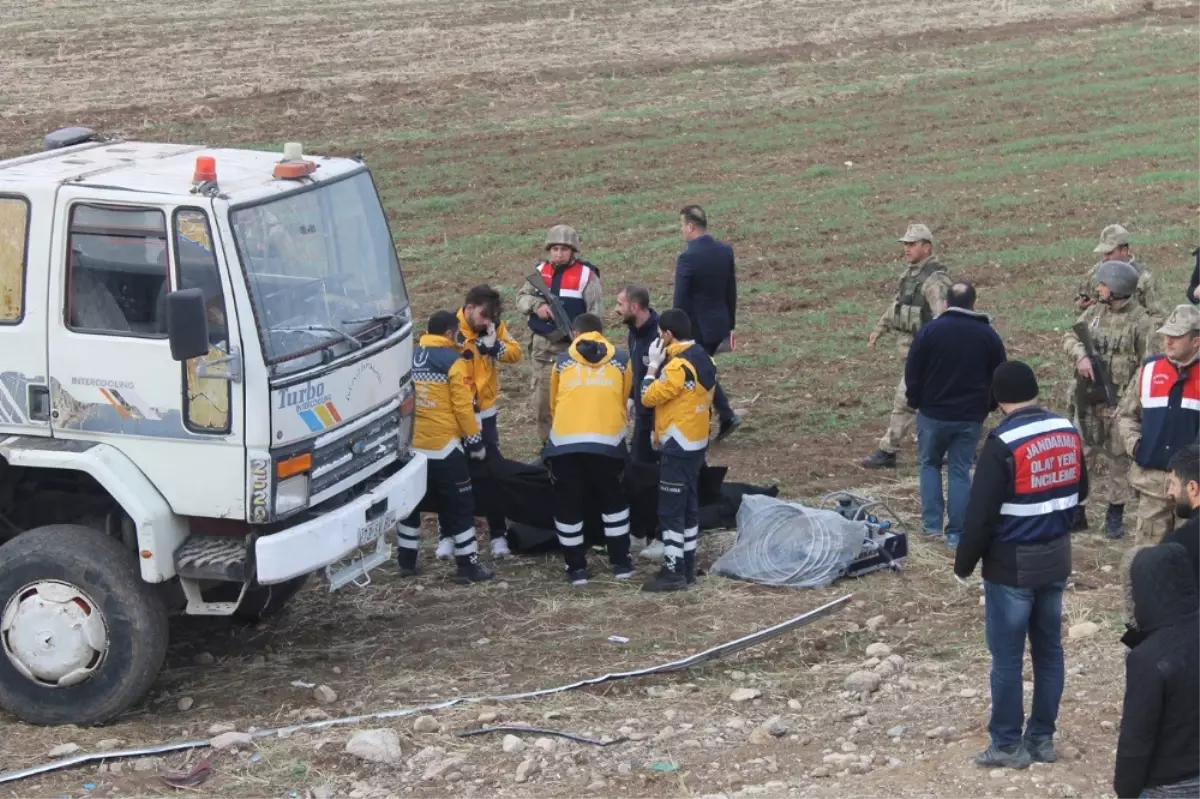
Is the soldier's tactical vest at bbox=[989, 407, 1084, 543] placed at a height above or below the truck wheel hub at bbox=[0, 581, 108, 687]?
above

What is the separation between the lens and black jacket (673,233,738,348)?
1253cm

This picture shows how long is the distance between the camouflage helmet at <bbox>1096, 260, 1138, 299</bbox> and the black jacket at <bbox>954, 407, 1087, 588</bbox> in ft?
13.5

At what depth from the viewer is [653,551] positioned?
1074cm

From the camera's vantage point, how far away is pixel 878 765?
7.28m

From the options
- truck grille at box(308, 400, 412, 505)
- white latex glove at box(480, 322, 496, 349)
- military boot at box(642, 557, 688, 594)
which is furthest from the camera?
white latex glove at box(480, 322, 496, 349)

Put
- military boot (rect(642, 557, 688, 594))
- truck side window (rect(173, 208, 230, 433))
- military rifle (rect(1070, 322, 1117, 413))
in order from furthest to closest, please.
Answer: military rifle (rect(1070, 322, 1117, 413)), military boot (rect(642, 557, 688, 594)), truck side window (rect(173, 208, 230, 433))

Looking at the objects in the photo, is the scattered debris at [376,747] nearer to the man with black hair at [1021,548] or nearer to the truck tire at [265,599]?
the truck tire at [265,599]

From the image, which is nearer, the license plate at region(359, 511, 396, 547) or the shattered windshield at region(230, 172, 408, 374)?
the shattered windshield at region(230, 172, 408, 374)

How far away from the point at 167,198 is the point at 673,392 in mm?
3330

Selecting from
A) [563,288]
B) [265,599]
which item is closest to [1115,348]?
[563,288]

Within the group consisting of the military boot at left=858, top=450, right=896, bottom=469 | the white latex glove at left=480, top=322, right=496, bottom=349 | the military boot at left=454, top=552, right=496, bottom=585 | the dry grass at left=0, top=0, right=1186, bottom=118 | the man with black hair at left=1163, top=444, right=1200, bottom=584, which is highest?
the dry grass at left=0, top=0, right=1186, bottom=118

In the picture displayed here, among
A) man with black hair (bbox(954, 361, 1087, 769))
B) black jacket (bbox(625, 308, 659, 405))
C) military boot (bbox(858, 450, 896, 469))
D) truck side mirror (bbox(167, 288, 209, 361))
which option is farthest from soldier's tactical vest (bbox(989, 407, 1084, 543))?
military boot (bbox(858, 450, 896, 469))

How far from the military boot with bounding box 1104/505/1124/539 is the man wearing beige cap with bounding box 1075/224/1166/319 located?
1.32 m

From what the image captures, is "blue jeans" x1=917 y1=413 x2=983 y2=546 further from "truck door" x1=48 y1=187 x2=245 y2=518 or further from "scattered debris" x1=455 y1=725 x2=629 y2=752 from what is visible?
"truck door" x1=48 y1=187 x2=245 y2=518
